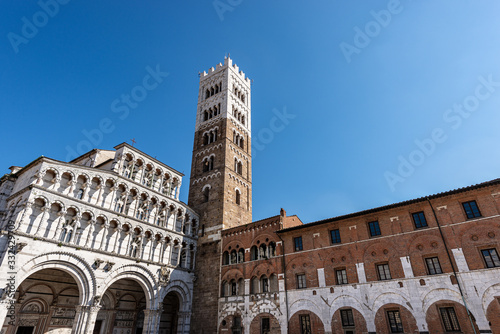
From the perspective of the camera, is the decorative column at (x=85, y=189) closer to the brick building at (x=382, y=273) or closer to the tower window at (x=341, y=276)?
the brick building at (x=382, y=273)

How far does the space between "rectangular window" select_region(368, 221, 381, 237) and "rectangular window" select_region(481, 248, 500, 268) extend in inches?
240

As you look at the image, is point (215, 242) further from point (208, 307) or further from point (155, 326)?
point (155, 326)

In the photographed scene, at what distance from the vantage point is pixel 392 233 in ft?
68.3

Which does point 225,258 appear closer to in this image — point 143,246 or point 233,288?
point 233,288

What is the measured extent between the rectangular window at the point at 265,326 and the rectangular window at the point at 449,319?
40.3ft

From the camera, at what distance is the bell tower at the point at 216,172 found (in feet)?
95.3

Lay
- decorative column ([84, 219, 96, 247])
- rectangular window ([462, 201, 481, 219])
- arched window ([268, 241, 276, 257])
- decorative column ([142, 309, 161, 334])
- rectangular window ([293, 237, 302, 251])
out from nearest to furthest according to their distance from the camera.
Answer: rectangular window ([462, 201, 481, 219])
decorative column ([84, 219, 96, 247])
decorative column ([142, 309, 161, 334])
rectangular window ([293, 237, 302, 251])
arched window ([268, 241, 276, 257])

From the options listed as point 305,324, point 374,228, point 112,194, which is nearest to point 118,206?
point 112,194

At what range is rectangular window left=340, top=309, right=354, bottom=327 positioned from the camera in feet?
66.4

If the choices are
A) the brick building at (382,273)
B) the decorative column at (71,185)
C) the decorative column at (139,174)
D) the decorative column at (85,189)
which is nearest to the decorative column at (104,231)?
the decorative column at (85,189)

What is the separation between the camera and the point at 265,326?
2397 cm

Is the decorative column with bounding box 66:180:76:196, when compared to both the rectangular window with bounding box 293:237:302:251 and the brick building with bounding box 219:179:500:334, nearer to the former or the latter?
the brick building with bounding box 219:179:500:334

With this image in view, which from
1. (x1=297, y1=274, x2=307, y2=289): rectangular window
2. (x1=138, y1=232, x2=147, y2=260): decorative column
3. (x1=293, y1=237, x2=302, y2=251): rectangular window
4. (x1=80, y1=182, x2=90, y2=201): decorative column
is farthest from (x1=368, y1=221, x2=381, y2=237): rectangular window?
(x1=80, y1=182, x2=90, y2=201): decorative column

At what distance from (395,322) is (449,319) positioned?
3.01 meters
